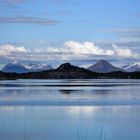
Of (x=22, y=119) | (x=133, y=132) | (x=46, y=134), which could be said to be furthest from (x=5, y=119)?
(x=133, y=132)

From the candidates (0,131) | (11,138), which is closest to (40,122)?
(0,131)

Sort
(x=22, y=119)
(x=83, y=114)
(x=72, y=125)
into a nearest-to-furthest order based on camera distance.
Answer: (x=72, y=125)
(x=22, y=119)
(x=83, y=114)

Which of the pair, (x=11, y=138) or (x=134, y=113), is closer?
(x=11, y=138)

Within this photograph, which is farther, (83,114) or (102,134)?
(83,114)

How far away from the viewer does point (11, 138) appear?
1767cm

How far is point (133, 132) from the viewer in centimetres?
1955

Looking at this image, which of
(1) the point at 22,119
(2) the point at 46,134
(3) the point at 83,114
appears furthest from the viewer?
(3) the point at 83,114

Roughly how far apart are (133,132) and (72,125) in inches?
152

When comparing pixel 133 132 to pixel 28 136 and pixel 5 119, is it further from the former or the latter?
pixel 5 119

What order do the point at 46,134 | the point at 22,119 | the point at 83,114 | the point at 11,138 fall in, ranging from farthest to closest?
1. the point at 83,114
2. the point at 22,119
3. the point at 46,134
4. the point at 11,138

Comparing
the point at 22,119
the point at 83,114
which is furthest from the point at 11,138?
the point at 83,114

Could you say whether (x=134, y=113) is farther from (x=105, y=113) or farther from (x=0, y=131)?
(x=0, y=131)

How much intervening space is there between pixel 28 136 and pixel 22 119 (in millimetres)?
6650

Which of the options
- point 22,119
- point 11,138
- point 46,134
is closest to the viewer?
point 11,138
